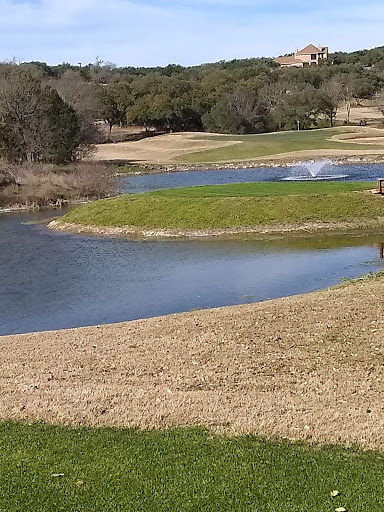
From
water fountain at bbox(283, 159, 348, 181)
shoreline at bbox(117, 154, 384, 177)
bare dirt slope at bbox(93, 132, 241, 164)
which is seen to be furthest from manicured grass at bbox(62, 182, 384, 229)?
bare dirt slope at bbox(93, 132, 241, 164)

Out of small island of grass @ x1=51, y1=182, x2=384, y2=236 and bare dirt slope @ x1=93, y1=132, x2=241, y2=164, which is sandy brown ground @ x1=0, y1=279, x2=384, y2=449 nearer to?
small island of grass @ x1=51, y1=182, x2=384, y2=236

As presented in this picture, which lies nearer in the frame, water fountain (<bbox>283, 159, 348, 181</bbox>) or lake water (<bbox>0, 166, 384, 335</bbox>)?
lake water (<bbox>0, 166, 384, 335</bbox>)

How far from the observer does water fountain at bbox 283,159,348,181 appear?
59.6 m

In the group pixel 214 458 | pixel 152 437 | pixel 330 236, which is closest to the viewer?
pixel 214 458

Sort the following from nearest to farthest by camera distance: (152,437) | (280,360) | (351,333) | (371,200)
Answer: (152,437)
(280,360)
(351,333)
(371,200)

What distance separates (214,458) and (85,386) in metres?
4.02

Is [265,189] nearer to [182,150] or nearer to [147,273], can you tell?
[147,273]

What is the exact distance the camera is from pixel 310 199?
40000 millimetres

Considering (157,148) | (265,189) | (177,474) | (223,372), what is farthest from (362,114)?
(177,474)

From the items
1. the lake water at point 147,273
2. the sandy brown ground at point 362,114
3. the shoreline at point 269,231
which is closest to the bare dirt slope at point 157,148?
the sandy brown ground at point 362,114

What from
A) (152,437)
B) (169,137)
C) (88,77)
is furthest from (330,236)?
(88,77)

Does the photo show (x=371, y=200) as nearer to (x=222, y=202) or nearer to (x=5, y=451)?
(x=222, y=202)

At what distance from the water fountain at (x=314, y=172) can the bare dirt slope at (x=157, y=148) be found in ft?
65.4

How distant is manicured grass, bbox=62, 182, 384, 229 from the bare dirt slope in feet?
146
